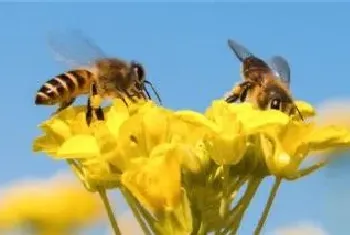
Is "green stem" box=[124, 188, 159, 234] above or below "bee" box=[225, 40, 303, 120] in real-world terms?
below

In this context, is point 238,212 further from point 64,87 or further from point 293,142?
point 64,87

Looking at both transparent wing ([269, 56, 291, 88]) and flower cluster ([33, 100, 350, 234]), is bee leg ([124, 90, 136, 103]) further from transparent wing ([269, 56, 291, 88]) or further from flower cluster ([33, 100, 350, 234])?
transparent wing ([269, 56, 291, 88])

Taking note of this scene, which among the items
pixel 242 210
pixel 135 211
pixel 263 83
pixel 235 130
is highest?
pixel 235 130

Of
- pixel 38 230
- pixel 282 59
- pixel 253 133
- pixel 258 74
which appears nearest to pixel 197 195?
pixel 253 133

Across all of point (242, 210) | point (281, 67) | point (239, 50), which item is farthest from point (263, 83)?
point (242, 210)

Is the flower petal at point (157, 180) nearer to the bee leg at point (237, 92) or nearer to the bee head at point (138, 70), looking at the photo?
the bee leg at point (237, 92)

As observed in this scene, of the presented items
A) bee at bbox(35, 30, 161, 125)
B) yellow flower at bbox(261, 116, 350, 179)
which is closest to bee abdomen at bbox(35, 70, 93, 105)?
bee at bbox(35, 30, 161, 125)

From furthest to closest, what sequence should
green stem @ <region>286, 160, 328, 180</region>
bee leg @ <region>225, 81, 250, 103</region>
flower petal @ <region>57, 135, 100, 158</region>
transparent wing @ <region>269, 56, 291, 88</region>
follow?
transparent wing @ <region>269, 56, 291, 88</region>, bee leg @ <region>225, 81, 250, 103</region>, green stem @ <region>286, 160, 328, 180</region>, flower petal @ <region>57, 135, 100, 158</region>
